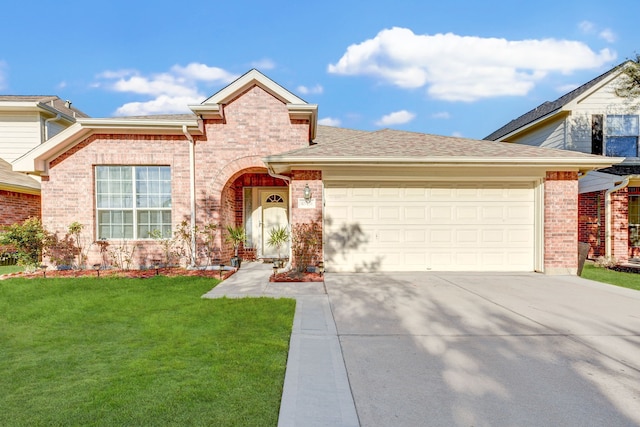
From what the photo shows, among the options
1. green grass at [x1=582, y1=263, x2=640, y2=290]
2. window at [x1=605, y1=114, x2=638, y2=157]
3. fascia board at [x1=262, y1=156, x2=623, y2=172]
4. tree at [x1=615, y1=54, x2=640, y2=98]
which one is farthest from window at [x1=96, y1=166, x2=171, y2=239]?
window at [x1=605, y1=114, x2=638, y2=157]

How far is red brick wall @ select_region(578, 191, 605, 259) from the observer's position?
11133 millimetres

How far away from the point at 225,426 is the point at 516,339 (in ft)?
11.7

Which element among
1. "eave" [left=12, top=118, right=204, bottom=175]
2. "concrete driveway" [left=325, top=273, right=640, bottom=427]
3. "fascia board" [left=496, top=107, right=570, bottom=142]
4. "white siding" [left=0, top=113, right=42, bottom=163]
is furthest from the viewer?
"white siding" [left=0, top=113, right=42, bottom=163]

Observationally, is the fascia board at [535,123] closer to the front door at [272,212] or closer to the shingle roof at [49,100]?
the front door at [272,212]

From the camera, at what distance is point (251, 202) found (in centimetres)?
1062

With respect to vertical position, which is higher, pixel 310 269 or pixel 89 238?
pixel 89 238

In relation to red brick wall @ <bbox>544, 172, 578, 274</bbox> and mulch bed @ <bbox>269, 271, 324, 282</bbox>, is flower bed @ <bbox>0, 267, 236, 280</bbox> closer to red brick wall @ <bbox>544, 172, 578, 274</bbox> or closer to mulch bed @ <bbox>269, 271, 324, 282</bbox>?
mulch bed @ <bbox>269, 271, 324, 282</bbox>

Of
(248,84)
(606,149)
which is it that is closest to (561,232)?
(606,149)

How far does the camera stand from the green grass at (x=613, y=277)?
7461mm

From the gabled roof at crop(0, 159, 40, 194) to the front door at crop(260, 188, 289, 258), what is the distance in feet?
24.9

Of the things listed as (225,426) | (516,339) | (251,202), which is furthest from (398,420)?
(251,202)

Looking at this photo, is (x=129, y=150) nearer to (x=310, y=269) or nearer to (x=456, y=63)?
(x=310, y=269)

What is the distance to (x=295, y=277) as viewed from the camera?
25.4 feet

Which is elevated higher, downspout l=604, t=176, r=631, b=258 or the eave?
the eave
